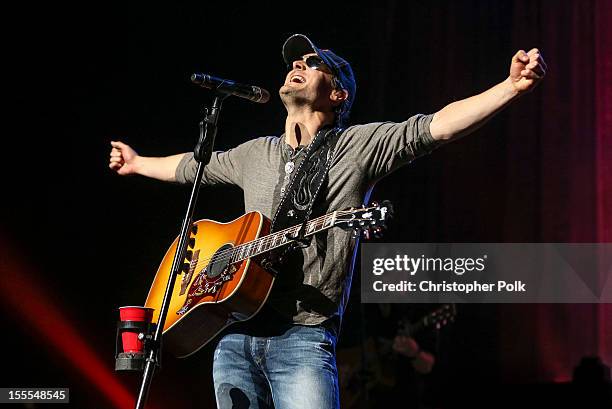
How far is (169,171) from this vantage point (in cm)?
337

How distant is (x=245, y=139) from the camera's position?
18.3ft

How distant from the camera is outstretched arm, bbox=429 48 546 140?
2.31 metres

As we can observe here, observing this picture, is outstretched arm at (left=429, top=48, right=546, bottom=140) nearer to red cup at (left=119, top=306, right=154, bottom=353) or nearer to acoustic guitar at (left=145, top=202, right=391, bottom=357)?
acoustic guitar at (left=145, top=202, right=391, bottom=357)

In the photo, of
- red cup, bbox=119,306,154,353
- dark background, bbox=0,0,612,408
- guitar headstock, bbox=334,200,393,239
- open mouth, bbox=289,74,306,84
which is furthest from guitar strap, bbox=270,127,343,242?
dark background, bbox=0,0,612,408

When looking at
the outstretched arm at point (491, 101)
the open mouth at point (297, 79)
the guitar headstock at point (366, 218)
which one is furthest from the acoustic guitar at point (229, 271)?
the open mouth at point (297, 79)

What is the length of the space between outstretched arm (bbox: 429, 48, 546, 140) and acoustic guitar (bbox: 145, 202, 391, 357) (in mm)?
357

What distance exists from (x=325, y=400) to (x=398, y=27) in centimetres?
427

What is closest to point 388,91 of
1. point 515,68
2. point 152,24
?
point 152,24

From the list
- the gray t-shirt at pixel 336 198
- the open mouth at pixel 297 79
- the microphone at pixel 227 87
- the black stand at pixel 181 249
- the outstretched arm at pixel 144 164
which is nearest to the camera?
the black stand at pixel 181 249

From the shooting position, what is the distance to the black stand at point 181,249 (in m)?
2.46

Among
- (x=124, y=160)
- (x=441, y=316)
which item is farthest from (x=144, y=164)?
(x=441, y=316)

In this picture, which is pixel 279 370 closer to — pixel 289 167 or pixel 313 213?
pixel 313 213

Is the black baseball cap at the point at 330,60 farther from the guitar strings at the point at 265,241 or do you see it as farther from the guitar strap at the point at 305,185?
the guitar strings at the point at 265,241

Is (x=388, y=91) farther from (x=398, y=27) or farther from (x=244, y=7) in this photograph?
(x=244, y=7)
